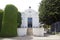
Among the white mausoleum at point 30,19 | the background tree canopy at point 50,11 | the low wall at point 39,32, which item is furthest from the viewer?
the white mausoleum at point 30,19

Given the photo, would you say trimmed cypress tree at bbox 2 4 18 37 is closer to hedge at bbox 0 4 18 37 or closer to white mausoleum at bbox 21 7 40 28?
hedge at bbox 0 4 18 37

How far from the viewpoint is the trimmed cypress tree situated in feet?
59.9

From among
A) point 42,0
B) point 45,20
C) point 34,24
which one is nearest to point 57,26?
point 45,20

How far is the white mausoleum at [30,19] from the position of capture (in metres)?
36.3

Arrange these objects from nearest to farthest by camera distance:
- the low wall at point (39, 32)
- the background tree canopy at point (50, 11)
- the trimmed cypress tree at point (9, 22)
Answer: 1. the trimmed cypress tree at point (9, 22)
2. the low wall at point (39, 32)
3. the background tree canopy at point (50, 11)

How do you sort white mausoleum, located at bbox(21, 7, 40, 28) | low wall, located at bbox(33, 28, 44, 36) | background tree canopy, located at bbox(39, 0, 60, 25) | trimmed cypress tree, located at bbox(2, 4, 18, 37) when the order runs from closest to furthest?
trimmed cypress tree, located at bbox(2, 4, 18, 37), low wall, located at bbox(33, 28, 44, 36), background tree canopy, located at bbox(39, 0, 60, 25), white mausoleum, located at bbox(21, 7, 40, 28)

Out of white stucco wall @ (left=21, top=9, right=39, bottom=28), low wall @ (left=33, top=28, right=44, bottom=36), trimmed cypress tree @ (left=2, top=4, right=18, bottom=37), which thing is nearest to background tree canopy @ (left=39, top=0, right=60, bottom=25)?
low wall @ (left=33, top=28, right=44, bottom=36)

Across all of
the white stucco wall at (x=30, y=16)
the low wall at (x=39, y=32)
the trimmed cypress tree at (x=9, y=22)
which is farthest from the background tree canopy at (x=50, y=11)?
the white stucco wall at (x=30, y=16)

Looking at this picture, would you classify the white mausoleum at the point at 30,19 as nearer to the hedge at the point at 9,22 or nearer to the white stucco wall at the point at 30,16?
the white stucco wall at the point at 30,16

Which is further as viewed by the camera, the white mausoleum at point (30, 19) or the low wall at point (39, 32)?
the white mausoleum at point (30, 19)

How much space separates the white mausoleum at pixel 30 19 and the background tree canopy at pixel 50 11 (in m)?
9.99

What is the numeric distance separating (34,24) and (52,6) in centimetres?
1213

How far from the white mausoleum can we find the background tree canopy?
32.8 feet

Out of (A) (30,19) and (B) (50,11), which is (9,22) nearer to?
(B) (50,11)
